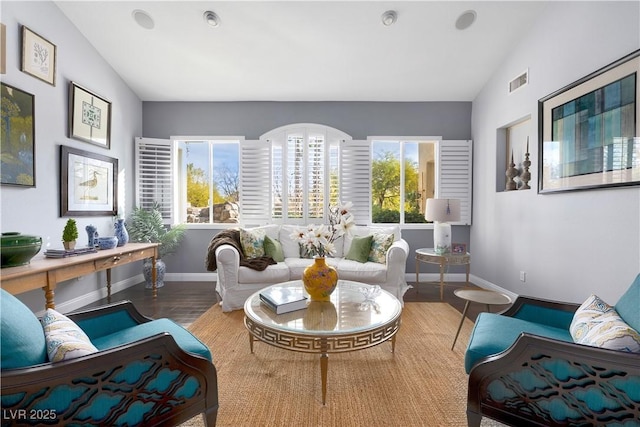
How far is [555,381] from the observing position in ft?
4.00

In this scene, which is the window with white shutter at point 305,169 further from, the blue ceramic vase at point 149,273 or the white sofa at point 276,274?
the blue ceramic vase at point 149,273

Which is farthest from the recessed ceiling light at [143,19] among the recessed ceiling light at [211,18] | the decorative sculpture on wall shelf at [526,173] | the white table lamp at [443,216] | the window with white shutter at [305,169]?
the decorative sculpture on wall shelf at [526,173]

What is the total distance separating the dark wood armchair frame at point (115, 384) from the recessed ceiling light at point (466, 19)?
3.92 metres

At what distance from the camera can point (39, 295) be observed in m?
2.79

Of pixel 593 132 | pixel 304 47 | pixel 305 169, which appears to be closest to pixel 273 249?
pixel 305 169

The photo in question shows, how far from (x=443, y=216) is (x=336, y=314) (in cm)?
248

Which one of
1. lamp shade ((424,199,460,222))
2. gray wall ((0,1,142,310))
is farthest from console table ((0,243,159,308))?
lamp shade ((424,199,460,222))

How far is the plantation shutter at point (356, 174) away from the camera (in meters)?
4.42

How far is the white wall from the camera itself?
89.2 inches

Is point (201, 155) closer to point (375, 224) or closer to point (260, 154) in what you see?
point (260, 154)

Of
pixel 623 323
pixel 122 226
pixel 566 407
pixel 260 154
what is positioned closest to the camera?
pixel 566 407

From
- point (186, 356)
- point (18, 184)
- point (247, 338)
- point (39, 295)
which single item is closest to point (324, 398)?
point (186, 356)

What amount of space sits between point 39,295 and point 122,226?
3.32 ft

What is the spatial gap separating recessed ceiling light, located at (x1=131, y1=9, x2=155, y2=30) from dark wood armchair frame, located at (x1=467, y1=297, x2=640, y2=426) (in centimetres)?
426
